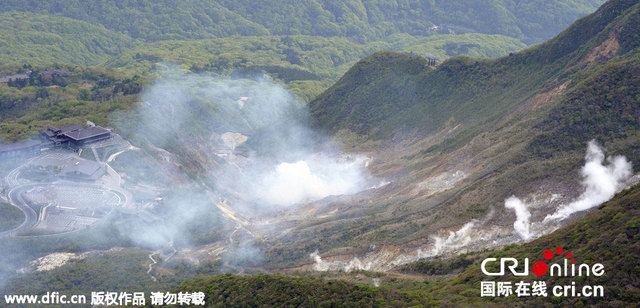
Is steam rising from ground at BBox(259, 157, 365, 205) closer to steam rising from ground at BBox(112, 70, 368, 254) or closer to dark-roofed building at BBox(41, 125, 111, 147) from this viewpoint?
steam rising from ground at BBox(112, 70, 368, 254)

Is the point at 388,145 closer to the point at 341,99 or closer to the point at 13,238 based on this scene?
the point at 341,99

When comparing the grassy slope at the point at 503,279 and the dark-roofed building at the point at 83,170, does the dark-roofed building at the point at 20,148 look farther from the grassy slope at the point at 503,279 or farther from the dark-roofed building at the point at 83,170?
the grassy slope at the point at 503,279

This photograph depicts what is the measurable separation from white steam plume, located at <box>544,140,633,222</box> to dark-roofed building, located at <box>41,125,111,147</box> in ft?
273

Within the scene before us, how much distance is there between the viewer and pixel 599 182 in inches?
2623

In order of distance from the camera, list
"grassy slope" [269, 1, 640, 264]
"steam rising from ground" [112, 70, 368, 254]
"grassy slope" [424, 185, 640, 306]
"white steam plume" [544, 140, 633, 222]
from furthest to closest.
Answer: "steam rising from ground" [112, 70, 368, 254] < "grassy slope" [269, 1, 640, 264] < "white steam plume" [544, 140, 633, 222] < "grassy slope" [424, 185, 640, 306]

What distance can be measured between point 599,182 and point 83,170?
83.7 meters

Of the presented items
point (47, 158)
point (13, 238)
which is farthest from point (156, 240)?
point (47, 158)

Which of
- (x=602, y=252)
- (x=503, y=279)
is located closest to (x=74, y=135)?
(x=503, y=279)

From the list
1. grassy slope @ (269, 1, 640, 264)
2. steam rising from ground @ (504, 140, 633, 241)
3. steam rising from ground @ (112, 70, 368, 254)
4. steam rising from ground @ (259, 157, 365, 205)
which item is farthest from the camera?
steam rising from ground @ (259, 157, 365, 205)

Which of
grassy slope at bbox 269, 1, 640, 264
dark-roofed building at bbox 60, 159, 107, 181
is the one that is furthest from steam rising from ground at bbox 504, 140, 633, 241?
dark-roofed building at bbox 60, 159, 107, 181

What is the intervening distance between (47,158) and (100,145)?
9.81 meters

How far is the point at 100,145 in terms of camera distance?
338ft

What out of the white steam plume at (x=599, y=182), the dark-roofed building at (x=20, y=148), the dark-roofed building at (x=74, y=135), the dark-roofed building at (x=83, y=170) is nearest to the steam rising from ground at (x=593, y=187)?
the white steam plume at (x=599, y=182)

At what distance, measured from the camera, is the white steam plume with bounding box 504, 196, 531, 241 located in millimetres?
66625
